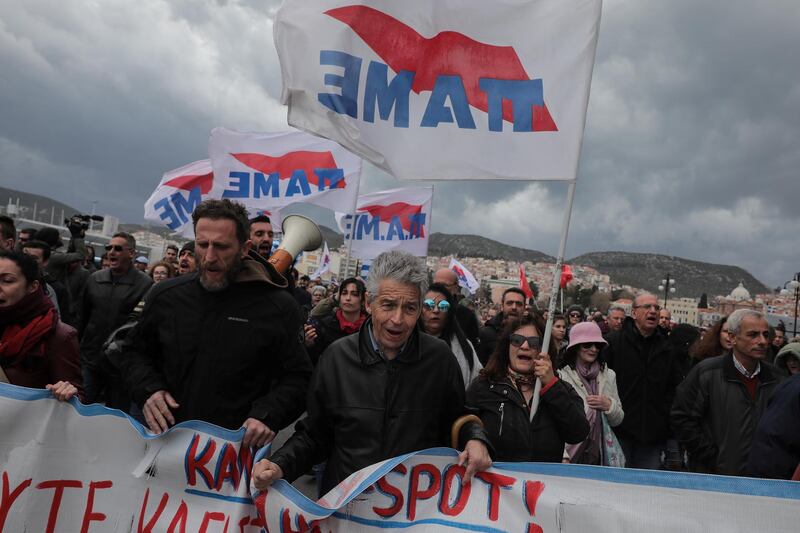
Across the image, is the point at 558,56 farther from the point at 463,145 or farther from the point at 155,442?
the point at 155,442

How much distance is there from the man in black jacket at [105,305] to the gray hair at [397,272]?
3.69 metres

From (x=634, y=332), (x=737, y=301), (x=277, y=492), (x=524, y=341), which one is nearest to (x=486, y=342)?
(x=634, y=332)

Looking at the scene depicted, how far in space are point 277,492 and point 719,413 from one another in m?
3.21

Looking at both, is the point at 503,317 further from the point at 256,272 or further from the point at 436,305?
the point at 256,272

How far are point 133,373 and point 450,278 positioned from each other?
3906mm

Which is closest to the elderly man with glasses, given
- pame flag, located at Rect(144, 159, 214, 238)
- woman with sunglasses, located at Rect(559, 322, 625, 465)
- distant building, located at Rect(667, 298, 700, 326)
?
woman with sunglasses, located at Rect(559, 322, 625, 465)

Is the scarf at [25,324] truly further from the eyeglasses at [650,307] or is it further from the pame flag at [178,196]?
the pame flag at [178,196]

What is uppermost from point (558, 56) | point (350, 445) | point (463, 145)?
point (558, 56)

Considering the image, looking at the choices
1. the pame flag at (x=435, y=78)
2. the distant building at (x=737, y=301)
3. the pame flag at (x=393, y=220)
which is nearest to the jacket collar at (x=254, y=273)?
the pame flag at (x=435, y=78)

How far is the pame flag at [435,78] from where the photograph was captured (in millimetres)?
2912

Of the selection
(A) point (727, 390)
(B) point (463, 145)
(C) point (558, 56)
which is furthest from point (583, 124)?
(A) point (727, 390)

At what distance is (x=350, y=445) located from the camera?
7.73ft

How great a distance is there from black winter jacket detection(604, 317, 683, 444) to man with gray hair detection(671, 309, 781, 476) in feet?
2.86

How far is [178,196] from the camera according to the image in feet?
31.7
